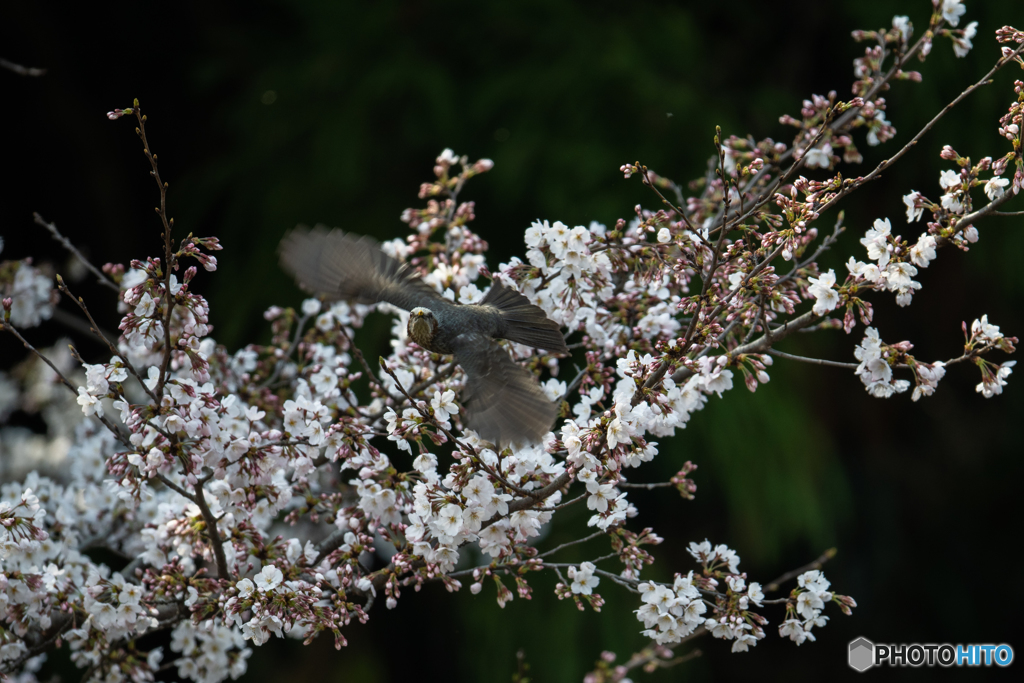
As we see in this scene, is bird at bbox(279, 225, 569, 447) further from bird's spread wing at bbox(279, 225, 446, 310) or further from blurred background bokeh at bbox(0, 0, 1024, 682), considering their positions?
blurred background bokeh at bbox(0, 0, 1024, 682)

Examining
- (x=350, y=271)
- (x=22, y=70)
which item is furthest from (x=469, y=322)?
(x=22, y=70)

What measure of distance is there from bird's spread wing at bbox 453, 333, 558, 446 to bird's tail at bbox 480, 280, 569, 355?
0.16 ft

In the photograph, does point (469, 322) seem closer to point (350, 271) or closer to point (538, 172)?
A: point (350, 271)

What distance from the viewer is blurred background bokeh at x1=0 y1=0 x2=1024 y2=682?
2967 mm

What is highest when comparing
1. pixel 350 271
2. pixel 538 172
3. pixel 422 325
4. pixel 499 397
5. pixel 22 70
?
pixel 538 172

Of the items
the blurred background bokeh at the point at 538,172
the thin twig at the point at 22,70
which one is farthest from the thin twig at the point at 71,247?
the blurred background bokeh at the point at 538,172

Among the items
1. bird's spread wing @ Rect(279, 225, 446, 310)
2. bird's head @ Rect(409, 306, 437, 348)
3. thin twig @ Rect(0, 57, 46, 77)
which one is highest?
thin twig @ Rect(0, 57, 46, 77)

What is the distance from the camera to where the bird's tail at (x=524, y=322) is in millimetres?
1160

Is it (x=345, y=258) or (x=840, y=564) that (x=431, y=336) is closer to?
(x=345, y=258)

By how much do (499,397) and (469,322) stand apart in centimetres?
16

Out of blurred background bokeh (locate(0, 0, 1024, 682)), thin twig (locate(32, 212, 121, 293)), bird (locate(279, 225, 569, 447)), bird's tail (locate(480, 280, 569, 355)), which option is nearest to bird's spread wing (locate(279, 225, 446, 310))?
bird (locate(279, 225, 569, 447))

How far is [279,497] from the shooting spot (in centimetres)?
119

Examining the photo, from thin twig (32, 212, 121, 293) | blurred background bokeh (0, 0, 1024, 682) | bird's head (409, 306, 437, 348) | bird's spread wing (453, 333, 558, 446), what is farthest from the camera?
blurred background bokeh (0, 0, 1024, 682)

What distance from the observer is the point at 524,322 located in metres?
1.18
